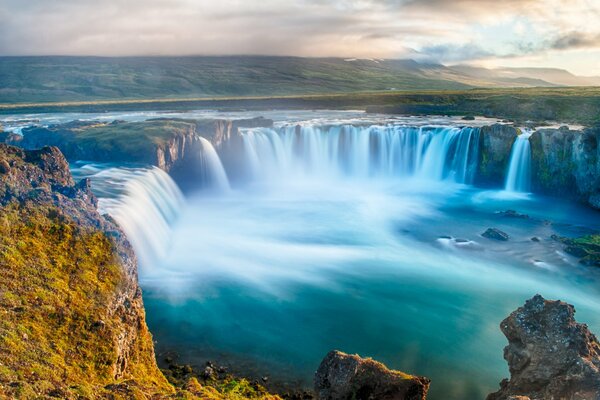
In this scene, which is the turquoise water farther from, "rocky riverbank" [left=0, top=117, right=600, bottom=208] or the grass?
the grass

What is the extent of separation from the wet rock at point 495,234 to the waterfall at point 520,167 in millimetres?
15152

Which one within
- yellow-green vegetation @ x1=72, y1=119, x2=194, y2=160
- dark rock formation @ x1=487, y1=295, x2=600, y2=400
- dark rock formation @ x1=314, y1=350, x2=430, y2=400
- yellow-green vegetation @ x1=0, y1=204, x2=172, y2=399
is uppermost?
yellow-green vegetation @ x1=72, y1=119, x2=194, y2=160

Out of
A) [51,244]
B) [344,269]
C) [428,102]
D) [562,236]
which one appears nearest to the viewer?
[51,244]

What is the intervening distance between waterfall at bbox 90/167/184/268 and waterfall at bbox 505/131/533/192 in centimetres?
3273

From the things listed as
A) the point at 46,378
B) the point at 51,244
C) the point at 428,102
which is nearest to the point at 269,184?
the point at 51,244

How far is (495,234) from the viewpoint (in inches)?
1339

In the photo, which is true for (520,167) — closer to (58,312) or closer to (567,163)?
(567,163)

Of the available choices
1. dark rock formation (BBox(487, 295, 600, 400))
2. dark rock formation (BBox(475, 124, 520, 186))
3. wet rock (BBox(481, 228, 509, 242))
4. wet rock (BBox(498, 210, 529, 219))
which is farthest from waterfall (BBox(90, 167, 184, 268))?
dark rock formation (BBox(475, 124, 520, 186))

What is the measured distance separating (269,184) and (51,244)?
41650mm

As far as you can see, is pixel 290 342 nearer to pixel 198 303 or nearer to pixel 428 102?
pixel 198 303

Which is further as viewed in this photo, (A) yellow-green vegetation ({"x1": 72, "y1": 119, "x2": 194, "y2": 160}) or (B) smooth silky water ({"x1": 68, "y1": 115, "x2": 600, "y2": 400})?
(A) yellow-green vegetation ({"x1": 72, "y1": 119, "x2": 194, "y2": 160})

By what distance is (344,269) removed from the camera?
28.1 meters

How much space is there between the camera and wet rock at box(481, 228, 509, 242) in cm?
3372

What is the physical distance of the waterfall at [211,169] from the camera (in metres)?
48.1
